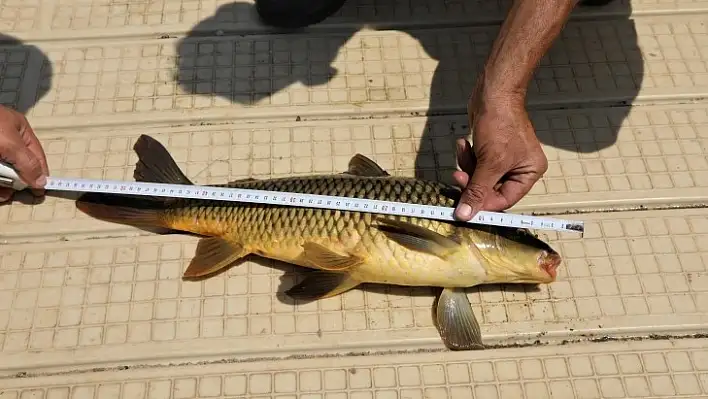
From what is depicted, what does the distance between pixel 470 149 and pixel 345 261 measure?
24.8 inches

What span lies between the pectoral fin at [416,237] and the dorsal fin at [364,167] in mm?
342

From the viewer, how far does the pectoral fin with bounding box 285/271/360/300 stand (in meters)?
2.17

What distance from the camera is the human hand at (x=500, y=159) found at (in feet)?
6.63

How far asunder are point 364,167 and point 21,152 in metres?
1.34

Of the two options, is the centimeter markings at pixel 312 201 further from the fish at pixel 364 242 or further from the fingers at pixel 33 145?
the fingers at pixel 33 145

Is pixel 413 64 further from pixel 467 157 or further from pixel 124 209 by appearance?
pixel 124 209

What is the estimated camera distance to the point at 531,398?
2125 millimetres

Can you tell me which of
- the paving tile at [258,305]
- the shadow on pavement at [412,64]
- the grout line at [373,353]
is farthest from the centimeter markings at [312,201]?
the shadow on pavement at [412,64]

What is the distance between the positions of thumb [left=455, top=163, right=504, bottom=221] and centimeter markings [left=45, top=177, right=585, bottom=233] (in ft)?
0.22

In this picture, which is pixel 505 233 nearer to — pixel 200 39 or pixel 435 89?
pixel 435 89

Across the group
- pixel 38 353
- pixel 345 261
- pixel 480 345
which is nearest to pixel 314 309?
pixel 345 261

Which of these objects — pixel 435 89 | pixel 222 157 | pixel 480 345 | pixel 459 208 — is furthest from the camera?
pixel 435 89

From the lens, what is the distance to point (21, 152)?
2264 mm

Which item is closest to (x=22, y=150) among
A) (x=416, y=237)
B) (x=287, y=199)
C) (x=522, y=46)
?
(x=287, y=199)
